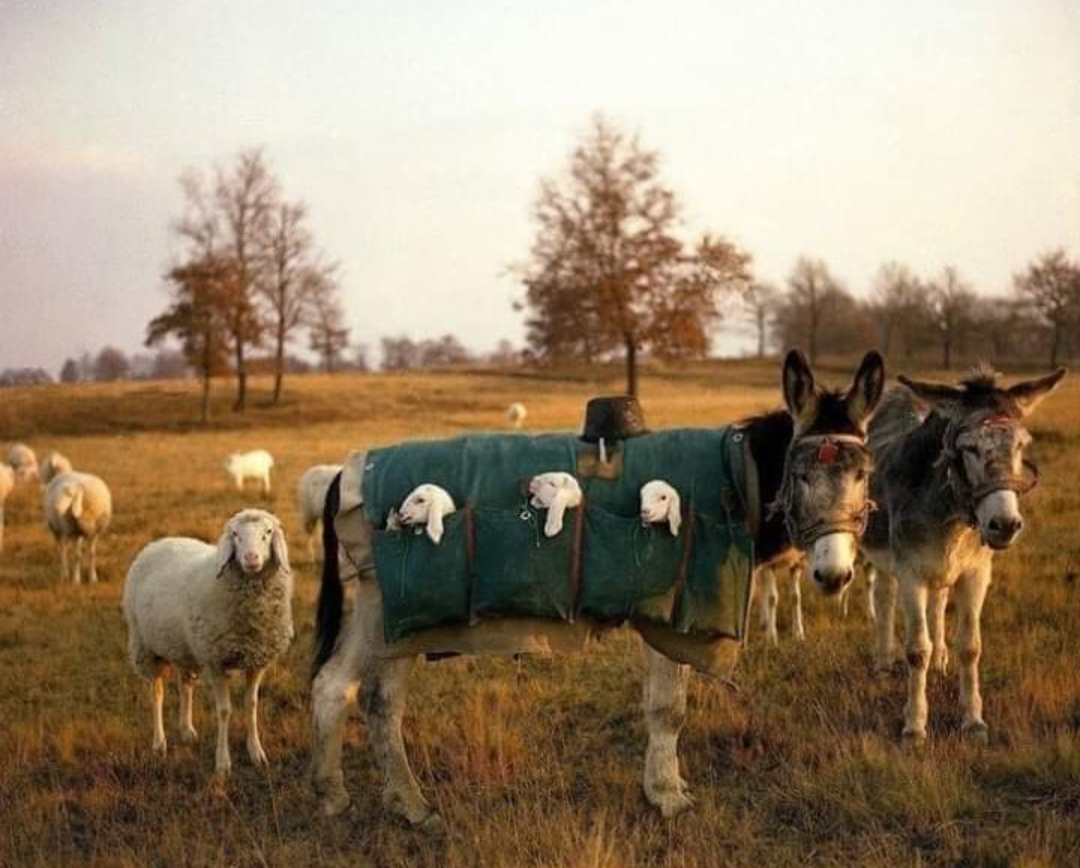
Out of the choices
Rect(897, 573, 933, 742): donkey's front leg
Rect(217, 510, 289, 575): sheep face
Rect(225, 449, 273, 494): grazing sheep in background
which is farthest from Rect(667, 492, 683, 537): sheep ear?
Rect(225, 449, 273, 494): grazing sheep in background

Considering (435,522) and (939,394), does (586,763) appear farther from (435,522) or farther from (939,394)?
(939,394)

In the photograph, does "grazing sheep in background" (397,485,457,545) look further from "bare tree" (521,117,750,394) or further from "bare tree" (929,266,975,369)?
"bare tree" (929,266,975,369)

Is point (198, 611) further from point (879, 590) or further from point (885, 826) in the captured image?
point (879, 590)

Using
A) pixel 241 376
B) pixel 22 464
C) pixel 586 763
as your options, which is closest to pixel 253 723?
pixel 586 763

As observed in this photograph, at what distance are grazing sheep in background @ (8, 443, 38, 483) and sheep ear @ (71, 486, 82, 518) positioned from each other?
11.8 meters

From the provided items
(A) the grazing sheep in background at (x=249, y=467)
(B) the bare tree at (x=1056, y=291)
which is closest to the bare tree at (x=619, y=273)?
(A) the grazing sheep in background at (x=249, y=467)

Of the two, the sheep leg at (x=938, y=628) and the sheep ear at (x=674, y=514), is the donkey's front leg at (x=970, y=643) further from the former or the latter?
the sheep ear at (x=674, y=514)

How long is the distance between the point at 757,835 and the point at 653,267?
24294mm

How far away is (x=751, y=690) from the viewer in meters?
7.04

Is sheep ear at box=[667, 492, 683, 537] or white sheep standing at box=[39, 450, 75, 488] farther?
white sheep standing at box=[39, 450, 75, 488]

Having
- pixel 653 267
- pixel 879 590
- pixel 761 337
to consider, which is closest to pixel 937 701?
pixel 879 590

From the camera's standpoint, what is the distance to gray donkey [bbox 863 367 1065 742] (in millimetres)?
5344

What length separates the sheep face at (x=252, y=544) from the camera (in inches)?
258

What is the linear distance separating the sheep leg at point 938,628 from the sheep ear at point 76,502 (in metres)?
11.0
